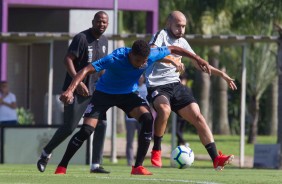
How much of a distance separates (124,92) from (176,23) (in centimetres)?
147

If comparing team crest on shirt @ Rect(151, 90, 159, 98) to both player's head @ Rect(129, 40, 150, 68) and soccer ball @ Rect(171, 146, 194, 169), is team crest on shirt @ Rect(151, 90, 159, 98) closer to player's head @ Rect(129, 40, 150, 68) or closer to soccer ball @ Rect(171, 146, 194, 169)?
soccer ball @ Rect(171, 146, 194, 169)

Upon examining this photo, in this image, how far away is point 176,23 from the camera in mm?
14805

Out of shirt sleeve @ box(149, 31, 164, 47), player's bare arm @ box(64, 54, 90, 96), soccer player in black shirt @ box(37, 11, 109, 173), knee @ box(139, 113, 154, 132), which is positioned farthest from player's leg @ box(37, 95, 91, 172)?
knee @ box(139, 113, 154, 132)

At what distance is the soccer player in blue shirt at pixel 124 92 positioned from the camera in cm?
1340

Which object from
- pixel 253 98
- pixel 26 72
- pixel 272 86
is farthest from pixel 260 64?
pixel 26 72

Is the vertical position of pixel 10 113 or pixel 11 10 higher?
pixel 11 10

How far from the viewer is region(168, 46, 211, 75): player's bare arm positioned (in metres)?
13.9

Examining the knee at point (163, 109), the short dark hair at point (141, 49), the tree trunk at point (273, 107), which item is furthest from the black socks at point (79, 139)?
the tree trunk at point (273, 107)

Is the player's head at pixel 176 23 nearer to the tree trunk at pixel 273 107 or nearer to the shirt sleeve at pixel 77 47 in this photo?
the shirt sleeve at pixel 77 47

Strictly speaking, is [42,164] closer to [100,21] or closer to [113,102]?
[113,102]

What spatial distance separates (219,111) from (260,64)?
5413mm

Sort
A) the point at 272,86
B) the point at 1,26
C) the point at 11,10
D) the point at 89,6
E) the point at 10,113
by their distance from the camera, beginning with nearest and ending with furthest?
the point at 10,113 → the point at 1,26 → the point at 89,6 → the point at 11,10 → the point at 272,86

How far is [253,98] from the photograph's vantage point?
40.2 meters

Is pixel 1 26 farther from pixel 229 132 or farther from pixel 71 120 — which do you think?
pixel 229 132
